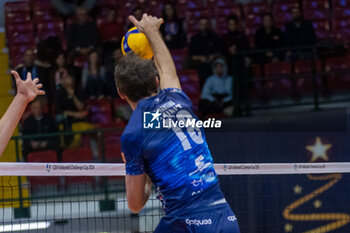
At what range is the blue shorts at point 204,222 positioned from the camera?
322cm

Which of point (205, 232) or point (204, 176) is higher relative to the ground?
point (204, 176)

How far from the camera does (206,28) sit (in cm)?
1070

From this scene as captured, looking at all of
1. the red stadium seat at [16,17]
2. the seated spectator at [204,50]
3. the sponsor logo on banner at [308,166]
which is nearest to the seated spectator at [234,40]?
the seated spectator at [204,50]

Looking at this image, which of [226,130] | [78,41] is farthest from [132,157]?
[78,41]

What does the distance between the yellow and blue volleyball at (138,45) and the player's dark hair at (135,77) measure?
2.89 feet

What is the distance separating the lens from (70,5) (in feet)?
38.0

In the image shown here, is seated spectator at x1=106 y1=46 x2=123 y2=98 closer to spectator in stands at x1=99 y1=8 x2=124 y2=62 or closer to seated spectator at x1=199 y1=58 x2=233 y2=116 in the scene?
spectator in stands at x1=99 y1=8 x2=124 y2=62

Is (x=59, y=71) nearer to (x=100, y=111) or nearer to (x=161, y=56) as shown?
(x=100, y=111)

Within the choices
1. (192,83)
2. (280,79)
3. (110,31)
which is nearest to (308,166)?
(280,79)

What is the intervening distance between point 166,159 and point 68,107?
672 cm

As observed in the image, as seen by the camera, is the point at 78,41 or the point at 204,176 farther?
the point at 78,41

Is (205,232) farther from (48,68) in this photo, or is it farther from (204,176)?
(48,68)

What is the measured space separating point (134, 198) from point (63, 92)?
686cm

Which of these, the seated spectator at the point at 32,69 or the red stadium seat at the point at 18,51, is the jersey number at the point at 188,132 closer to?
the seated spectator at the point at 32,69
